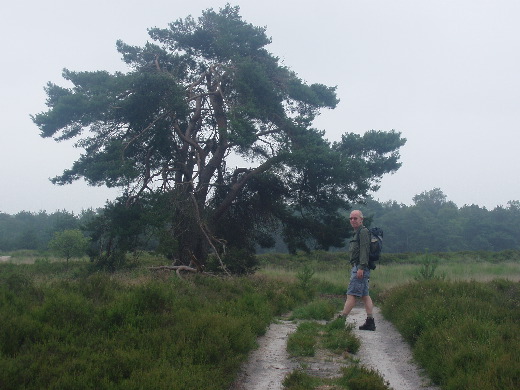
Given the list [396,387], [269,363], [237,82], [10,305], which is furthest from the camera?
[237,82]

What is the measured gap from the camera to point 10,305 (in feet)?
22.5

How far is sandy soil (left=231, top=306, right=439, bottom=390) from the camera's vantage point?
5.59 metres

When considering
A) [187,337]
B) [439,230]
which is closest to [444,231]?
[439,230]

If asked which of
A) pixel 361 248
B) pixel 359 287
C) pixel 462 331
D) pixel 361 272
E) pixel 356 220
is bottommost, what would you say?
pixel 462 331

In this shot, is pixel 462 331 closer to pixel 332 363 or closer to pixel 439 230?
pixel 332 363

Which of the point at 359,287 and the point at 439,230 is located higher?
the point at 439,230

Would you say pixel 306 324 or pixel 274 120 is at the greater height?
pixel 274 120

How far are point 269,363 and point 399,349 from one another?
2135 millimetres

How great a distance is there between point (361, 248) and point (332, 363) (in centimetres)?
270

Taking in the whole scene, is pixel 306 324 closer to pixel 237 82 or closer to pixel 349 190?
pixel 349 190

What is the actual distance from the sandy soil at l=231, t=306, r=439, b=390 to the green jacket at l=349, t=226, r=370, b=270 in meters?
1.24

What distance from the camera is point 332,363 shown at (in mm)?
6273

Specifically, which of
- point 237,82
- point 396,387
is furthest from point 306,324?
point 237,82

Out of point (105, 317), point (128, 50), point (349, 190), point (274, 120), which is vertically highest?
point (128, 50)
